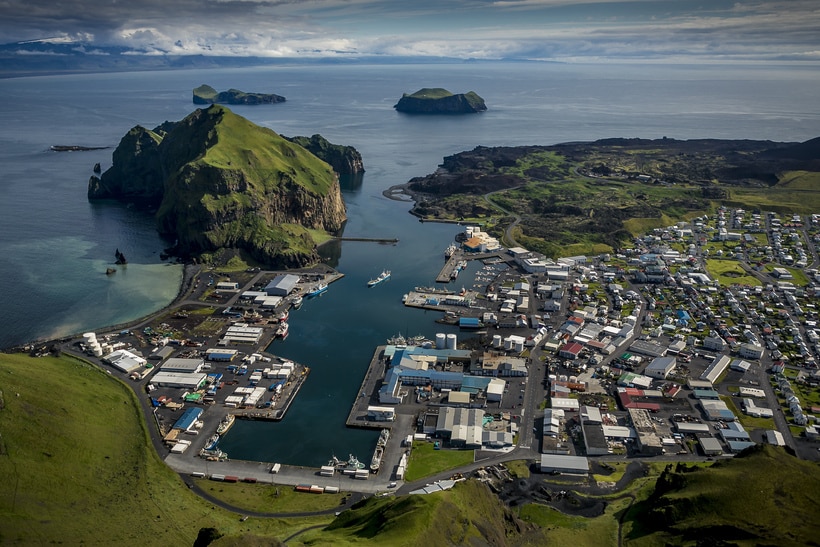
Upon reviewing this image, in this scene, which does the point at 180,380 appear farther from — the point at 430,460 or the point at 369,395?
the point at 430,460

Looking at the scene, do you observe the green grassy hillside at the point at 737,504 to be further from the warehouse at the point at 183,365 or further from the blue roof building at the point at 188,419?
the warehouse at the point at 183,365

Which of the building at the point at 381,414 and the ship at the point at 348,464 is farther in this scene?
the building at the point at 381,414

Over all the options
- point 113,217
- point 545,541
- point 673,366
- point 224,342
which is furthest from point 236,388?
point 113,217

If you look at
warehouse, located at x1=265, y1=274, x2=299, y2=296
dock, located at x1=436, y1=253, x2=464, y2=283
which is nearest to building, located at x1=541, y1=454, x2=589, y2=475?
dock, located at x1=436, y1=253, x2=464, y2=283

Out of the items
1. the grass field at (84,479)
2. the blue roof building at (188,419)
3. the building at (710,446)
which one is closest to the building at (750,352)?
the building at (710,446)

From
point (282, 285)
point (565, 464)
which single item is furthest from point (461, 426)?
point (282, 285)

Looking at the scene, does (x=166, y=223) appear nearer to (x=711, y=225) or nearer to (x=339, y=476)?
(x=339, y=476)
